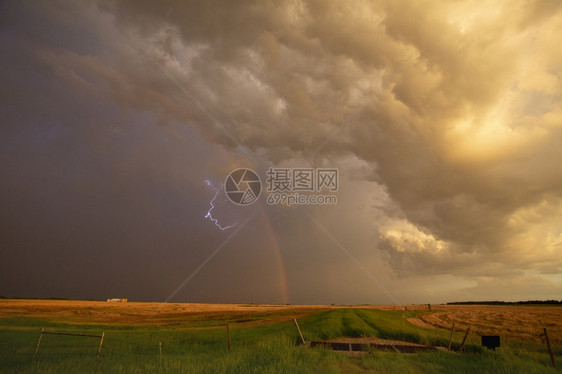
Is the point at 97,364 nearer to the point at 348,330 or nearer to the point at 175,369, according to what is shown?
the point at 175,369

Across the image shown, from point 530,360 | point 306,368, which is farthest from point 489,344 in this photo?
point 306,368

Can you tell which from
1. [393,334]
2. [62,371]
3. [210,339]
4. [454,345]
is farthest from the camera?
[393,334]

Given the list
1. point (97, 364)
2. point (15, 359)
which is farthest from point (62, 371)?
point (15, 359)

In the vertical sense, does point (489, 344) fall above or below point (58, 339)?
above

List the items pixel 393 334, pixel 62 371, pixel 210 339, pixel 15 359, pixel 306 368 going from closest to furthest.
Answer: pixel 62 371
pixel 306 368
pixel 15 359
pixel 210 339
pixel 393 334

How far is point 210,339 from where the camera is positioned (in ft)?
131

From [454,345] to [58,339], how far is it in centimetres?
4514

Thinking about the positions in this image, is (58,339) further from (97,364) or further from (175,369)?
(175,369)

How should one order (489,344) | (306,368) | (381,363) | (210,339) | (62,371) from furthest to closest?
(210,339) < (489,344) < (381,363) < (306,368) < (62,371)

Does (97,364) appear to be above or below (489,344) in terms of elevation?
below

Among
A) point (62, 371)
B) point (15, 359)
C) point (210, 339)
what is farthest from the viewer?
point (210, 339)

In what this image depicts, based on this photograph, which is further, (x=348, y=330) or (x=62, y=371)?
(x=348, y=330)

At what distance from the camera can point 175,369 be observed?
21641mm

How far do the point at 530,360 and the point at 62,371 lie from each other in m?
34.1
